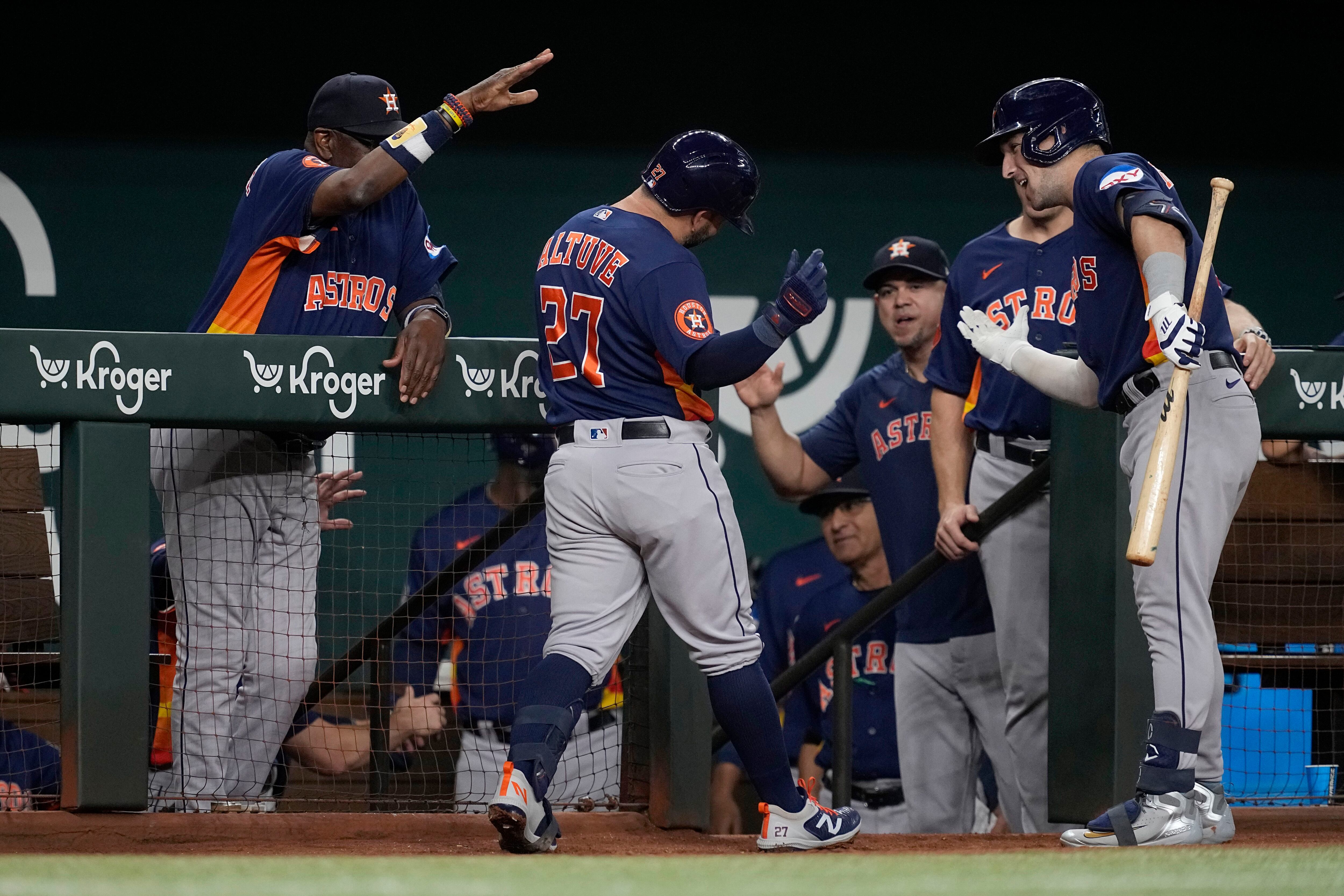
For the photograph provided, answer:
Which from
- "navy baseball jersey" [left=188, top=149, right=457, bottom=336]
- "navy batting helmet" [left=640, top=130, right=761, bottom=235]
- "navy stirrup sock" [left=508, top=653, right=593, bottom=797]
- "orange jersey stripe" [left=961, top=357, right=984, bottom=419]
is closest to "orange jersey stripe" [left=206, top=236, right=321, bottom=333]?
"navy baseball jersey" [left=188, top=149, right=457, bottom=336]

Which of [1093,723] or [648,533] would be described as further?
[1093,723]

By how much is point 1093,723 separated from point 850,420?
4.10 feet

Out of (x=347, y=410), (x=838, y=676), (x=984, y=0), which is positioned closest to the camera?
(x=347, y=410)

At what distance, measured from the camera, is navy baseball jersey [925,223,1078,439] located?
11.1 feet

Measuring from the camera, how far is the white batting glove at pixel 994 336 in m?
3.07

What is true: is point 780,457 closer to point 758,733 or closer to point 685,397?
point 685,397

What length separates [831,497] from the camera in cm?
443

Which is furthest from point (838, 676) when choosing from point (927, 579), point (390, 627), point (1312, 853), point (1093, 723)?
point (1312, 853)

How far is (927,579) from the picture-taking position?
3549 millimetres

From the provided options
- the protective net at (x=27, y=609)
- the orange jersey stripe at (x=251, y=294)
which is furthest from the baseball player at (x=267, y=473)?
the protective net at (x=27, y=609)

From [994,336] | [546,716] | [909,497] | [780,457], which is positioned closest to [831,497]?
[780,457]

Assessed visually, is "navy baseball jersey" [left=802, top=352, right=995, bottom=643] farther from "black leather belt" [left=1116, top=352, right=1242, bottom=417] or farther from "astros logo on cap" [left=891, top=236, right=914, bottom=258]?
"black leather belt" [left=1116, top=352, right=1242, bottom=417]

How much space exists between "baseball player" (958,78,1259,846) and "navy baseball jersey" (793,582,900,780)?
4.81 feet

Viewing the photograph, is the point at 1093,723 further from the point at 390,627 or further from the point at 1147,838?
the point at 390,627
